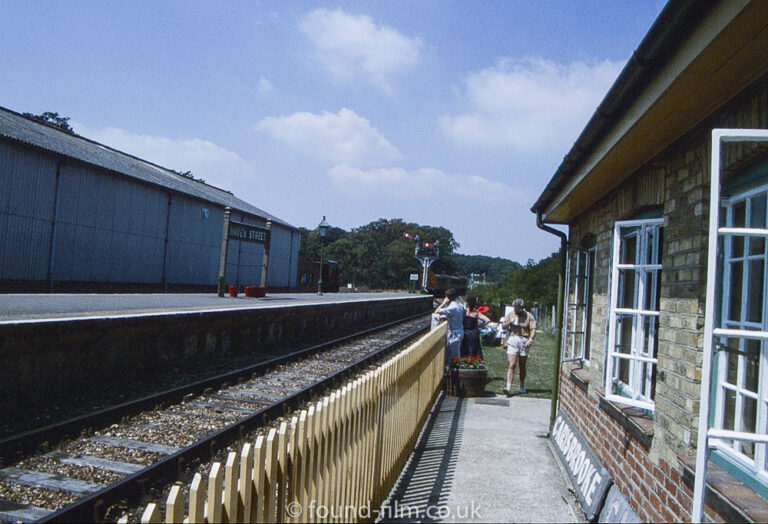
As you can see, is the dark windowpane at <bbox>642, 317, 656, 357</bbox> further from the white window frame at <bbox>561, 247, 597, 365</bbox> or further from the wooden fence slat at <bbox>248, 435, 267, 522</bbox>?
the wooden fence slat at <bbox>248, 435, 267, 522</bbox>

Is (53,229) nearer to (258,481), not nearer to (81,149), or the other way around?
(81,149)

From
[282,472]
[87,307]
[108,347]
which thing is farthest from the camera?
[87,307]

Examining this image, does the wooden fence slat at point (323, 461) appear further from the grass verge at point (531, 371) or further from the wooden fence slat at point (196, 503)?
the grass verge at point (531, 371)

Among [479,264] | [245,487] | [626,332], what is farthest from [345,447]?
[479,264]

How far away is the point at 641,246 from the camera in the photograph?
13.8 feet

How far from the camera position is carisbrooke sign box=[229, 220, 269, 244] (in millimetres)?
19670

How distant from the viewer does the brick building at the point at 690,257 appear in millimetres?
2254

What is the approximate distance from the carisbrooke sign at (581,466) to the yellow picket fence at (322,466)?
1.46 metres

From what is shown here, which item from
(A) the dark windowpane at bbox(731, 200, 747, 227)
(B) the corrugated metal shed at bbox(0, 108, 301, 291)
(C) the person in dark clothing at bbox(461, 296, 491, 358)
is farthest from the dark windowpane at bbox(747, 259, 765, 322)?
(B) the corrugated metal shed at bbox(0, 108, 301, 291)

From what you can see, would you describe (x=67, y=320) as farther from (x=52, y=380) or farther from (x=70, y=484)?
(x=70, y=484)

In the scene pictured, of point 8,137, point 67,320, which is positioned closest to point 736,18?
point 67,320

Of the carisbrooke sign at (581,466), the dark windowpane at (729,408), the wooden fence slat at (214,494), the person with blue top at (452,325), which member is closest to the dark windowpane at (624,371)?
the carisbrooke sign at (581,466)

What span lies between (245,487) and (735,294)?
2.50 metres

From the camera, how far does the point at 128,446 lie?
17.4 feet
